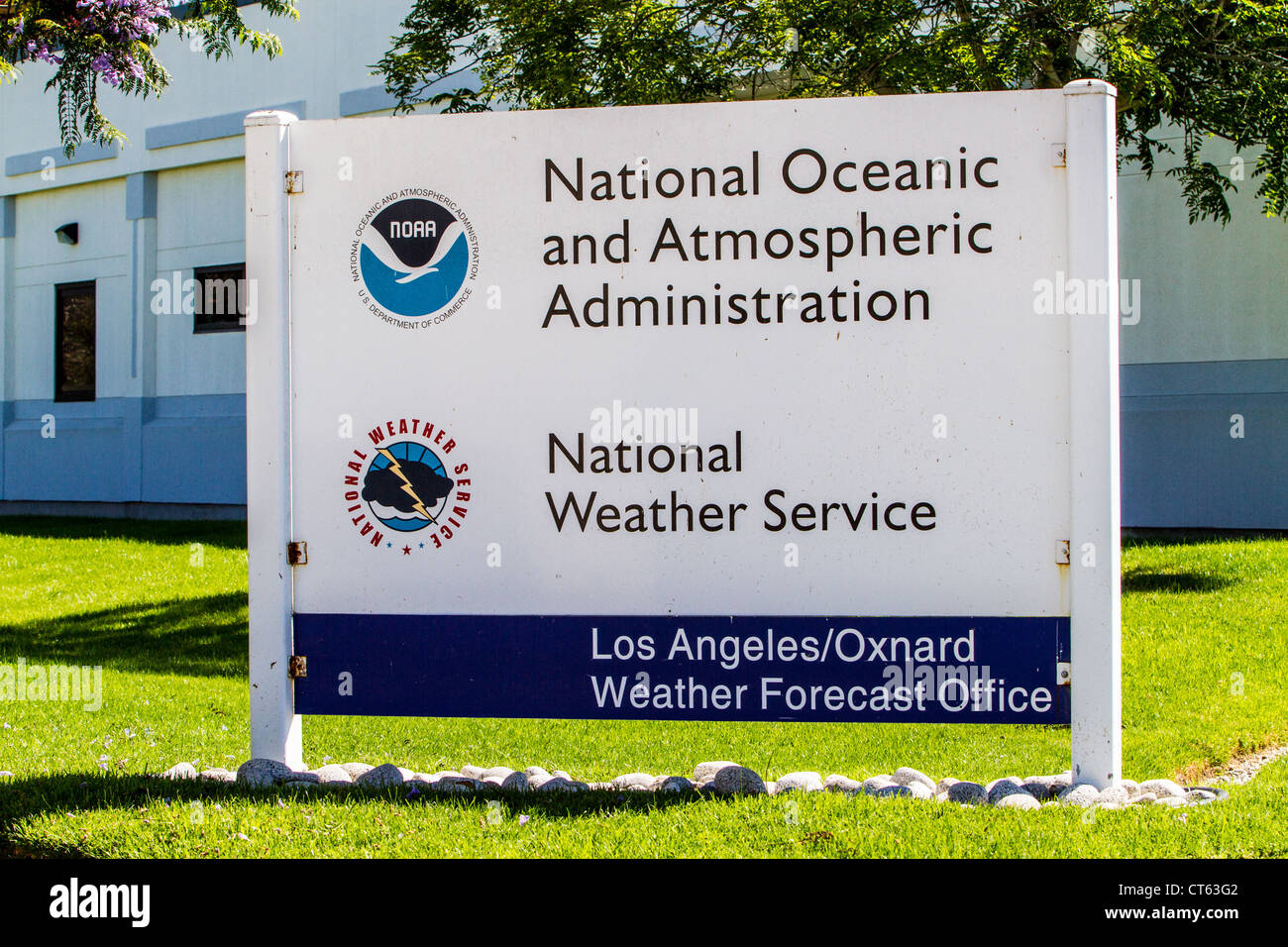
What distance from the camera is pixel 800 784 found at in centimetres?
508

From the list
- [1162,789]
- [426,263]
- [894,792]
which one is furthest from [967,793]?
[426,263]

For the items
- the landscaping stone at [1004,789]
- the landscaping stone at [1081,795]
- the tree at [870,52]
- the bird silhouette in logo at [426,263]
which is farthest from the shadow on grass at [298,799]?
the tree at [870,52]

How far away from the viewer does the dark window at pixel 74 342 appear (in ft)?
76.8

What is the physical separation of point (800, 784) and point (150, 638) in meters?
8.06

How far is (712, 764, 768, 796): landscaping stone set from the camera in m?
4.83

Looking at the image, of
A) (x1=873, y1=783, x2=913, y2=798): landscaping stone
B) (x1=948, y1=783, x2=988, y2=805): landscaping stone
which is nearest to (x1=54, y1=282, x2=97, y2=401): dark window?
(x1=873, y1=783, x2=913, y2=798): landscaping stone

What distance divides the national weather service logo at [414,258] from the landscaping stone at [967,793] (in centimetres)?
272

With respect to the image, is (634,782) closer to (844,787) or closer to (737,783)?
(737,783)

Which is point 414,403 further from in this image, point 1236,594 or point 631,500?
point 1236,594

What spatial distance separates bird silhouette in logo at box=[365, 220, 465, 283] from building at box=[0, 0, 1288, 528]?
12379 millimetres

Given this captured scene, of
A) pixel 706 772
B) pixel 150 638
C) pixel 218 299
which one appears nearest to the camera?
pixel 706 772

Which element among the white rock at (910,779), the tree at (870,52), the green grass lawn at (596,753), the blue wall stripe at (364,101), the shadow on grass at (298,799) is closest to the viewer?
the green grass lawn at (596,753)

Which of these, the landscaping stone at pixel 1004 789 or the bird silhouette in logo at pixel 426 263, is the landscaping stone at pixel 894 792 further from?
the bird silhouette in logo at pixel 426 263

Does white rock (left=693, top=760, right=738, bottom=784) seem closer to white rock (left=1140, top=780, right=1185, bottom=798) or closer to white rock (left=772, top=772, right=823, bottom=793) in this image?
white rock (left=772, top=772, right=823, bottom=793)
